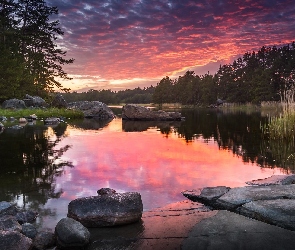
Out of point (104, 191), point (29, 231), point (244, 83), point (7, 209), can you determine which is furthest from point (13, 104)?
point (244, 83)

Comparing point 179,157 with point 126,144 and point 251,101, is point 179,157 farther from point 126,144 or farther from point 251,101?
point 251,101

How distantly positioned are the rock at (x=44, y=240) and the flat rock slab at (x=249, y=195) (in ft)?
9.47

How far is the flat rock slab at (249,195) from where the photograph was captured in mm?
5466

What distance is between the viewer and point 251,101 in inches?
3014

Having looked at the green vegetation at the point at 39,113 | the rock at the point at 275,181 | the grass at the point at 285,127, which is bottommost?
the rock at the point at 275,181

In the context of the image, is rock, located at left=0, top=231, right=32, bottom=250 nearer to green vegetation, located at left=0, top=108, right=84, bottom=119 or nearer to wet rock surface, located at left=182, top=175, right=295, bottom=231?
wet rock surface, located at left=182, top=175, right=295, bottom=231

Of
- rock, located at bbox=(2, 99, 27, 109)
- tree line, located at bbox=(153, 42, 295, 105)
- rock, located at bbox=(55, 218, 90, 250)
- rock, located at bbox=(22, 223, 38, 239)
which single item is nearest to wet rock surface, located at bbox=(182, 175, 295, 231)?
rock, located at bbox=(55, 218, 90, 250)

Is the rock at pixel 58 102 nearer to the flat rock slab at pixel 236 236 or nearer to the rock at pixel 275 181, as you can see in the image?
the rock at pixel 275 181

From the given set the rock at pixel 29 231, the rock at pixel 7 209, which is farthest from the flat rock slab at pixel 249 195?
the rock at pixel 7 209

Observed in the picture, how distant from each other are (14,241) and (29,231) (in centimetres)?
48

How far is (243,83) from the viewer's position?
7819cm

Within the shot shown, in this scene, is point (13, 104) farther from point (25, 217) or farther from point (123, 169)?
point (25, 217)

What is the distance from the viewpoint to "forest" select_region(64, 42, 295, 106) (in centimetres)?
6738

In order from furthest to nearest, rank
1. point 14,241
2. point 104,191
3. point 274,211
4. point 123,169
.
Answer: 1. point 123,169
2. point 104,191
3. point 274,211
4. point 14,241
